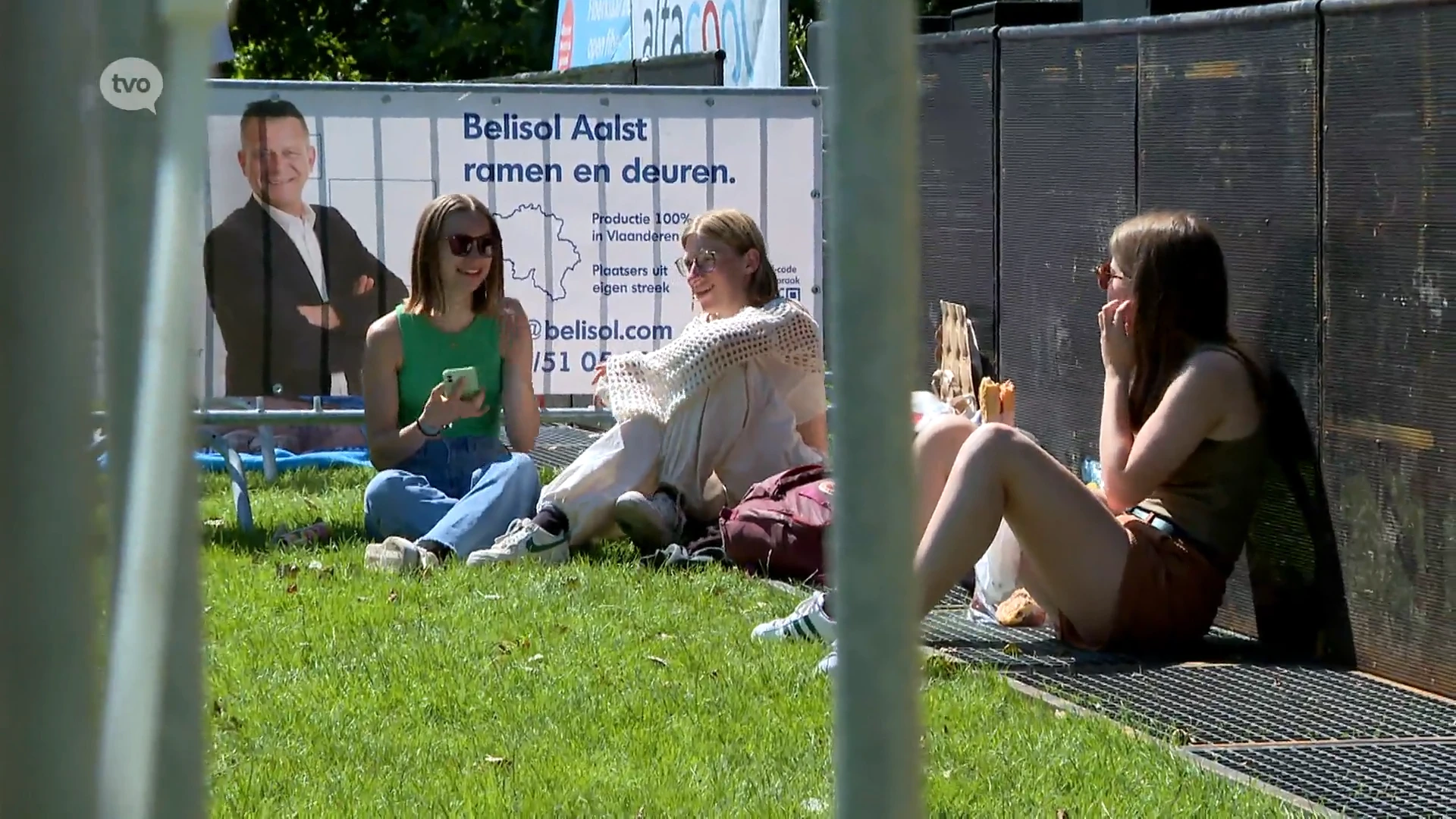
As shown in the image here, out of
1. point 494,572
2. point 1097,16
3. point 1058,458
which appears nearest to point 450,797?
point 494,572

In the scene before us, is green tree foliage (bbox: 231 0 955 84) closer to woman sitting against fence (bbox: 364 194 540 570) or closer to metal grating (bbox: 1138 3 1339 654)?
woman sitting against fence (bbox: 364 194 540 570)

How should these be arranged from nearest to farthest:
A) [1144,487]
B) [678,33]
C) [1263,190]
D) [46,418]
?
[46,418], [1144,487], [1263,190], [678,33]

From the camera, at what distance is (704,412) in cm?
710

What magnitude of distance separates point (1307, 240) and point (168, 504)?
14.7 ft

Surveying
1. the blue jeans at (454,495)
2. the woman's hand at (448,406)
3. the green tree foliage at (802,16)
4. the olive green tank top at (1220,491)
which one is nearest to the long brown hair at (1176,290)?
the olive green tank top at (1220,491)

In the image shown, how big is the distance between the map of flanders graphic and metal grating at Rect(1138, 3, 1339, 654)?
9.51 ft

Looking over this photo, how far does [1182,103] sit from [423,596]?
2.69m

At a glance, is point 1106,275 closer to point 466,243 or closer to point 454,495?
point 466,243

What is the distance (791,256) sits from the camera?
26.7 ft

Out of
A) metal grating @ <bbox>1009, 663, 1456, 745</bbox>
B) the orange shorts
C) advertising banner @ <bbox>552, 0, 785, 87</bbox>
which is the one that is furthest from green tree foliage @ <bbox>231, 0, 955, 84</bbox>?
metal grating @ <bbox>1009, 663, 1456, 745</bbox>

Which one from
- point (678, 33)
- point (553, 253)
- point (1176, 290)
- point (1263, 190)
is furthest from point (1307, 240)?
point (678, 33)

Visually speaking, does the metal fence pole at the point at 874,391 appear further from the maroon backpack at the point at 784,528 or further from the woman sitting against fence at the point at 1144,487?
the maroon backpack at the point at 784,528

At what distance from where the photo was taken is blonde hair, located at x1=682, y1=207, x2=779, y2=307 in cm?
721

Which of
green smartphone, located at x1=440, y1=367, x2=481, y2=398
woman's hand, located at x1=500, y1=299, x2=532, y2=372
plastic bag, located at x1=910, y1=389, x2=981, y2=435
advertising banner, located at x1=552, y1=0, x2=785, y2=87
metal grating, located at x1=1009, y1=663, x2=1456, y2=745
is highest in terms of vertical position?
advertising banner, located at x1=552, y1=0, x2=785, y2=87
